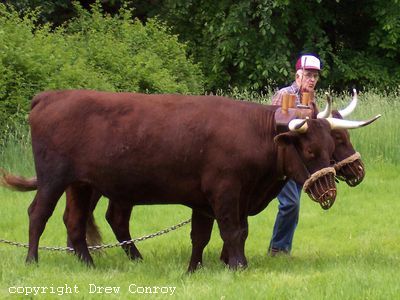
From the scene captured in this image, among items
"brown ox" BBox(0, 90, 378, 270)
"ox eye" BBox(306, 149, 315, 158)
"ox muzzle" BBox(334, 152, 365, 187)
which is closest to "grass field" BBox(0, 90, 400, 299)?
"brown ox" BBox(0, 90, 378, 270)

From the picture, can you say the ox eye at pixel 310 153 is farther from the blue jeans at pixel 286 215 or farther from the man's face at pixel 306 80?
the man's face at pixel 306 80

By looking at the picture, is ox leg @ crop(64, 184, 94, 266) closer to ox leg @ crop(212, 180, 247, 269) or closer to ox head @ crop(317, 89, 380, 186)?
ox leg @ crop(212, 180, 247, 269)

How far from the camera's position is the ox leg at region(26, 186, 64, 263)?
8.91 m

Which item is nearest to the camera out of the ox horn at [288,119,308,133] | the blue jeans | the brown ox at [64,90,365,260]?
the ox horn at [288,119,308,133]

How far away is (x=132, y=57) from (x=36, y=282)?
12885mm

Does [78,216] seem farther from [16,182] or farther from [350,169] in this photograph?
[350,169]

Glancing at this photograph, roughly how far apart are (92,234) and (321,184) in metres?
2.91

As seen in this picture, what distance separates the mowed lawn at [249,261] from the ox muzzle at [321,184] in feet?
2.28

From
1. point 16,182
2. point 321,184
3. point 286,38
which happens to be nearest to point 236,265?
point 321,184

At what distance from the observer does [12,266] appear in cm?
849

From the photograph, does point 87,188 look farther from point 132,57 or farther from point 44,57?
point 132,57

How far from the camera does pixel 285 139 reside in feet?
28.0

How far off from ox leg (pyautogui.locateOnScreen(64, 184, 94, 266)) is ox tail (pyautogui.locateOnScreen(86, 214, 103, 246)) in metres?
0.50

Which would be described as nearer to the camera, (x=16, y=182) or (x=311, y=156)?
(x=311, y=156)
